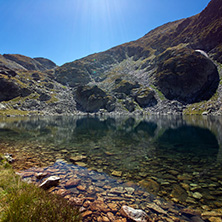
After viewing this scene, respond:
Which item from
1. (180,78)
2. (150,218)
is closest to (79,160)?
(150,218)

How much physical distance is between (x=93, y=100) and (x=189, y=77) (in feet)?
375

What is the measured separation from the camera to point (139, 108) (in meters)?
158

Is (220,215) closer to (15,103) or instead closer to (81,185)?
(81,185)

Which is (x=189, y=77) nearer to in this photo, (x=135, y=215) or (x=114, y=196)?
(x=114, y=196)

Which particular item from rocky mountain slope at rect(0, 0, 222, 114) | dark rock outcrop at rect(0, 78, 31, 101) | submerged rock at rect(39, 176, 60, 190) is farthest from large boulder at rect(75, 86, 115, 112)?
submerged rock at rect(39, 176, 60, 190)

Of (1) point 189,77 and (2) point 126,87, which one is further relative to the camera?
(2) point 126,87

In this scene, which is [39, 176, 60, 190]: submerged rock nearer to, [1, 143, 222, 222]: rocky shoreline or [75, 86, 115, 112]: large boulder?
[1, 143, 222, 222]: rocky shoreline

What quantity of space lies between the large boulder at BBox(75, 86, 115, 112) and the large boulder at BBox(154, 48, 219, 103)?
223 ft

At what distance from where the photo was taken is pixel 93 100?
177m

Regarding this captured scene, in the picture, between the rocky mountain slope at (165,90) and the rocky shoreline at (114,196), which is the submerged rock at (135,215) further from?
the rocky mountain slope at (165,90)

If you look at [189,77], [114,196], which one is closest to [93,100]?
[189,77]

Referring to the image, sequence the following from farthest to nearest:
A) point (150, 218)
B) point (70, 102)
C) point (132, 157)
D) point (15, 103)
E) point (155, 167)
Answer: point (70, 102) → point (15, 103) → point (132, 157) → point (155, 167) → point (150, 218)

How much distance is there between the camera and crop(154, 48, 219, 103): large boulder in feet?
449

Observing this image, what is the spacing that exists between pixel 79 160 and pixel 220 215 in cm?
1295
